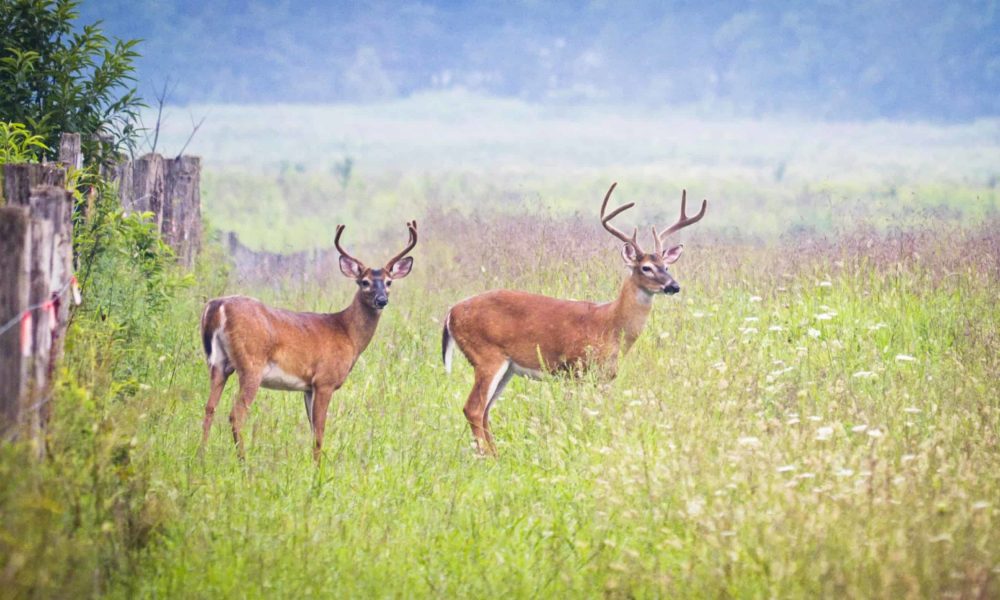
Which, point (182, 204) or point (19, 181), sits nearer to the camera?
point (19, 181)

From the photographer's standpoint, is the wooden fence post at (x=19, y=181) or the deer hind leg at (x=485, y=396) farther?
the deer hind leg at (x=485, y=396)

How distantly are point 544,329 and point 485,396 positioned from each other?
0.68 metres

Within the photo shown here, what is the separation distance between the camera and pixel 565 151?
223 feet

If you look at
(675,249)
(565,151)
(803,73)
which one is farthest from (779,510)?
(803,73)

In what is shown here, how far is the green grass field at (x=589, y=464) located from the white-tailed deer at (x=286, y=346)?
238mm

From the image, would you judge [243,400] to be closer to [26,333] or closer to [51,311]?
[51,311]

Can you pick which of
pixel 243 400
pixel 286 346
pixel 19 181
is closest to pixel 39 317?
pixel 19 181

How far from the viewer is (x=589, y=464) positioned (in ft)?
26.1

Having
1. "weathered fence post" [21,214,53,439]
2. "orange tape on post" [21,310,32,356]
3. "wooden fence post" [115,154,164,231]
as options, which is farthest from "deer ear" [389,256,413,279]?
"wooden fence post" [115,154,164,231]

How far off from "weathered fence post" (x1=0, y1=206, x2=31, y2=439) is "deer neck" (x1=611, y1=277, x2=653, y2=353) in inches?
207

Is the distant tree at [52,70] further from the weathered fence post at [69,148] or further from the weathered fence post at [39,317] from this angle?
the weathered fence post at [39,317]

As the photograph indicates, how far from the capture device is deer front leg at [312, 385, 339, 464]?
866 cm

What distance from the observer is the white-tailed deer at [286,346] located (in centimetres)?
857

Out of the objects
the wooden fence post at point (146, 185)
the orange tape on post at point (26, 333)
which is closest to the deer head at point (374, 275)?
the orange tape on post at point (26, 333)
